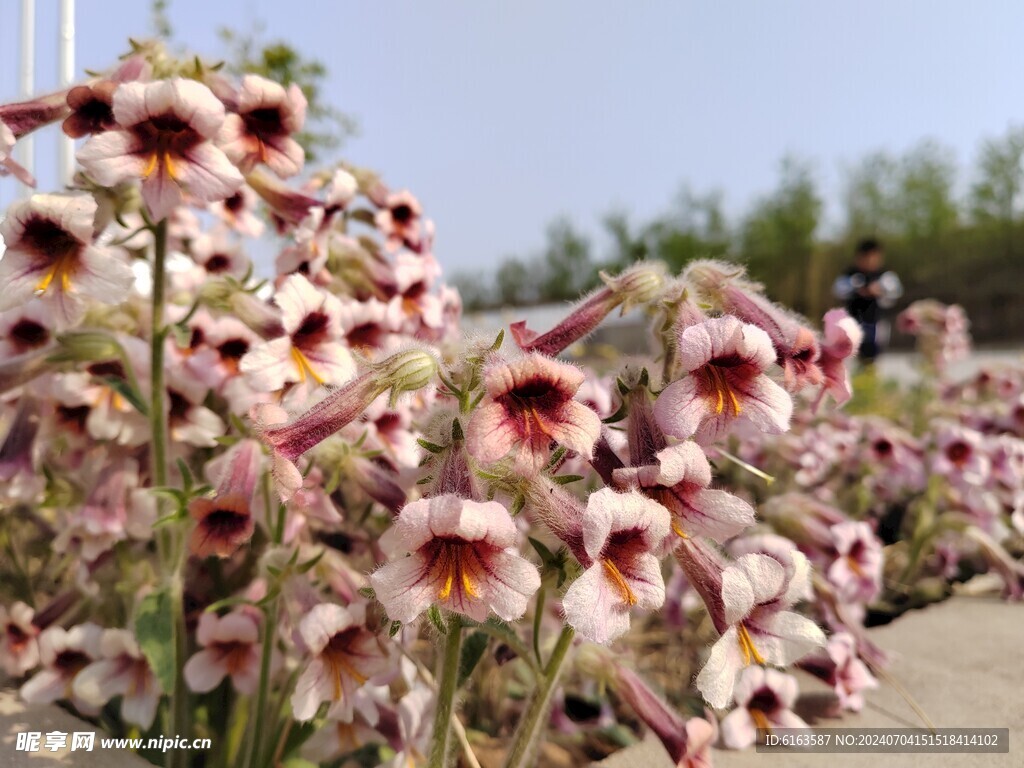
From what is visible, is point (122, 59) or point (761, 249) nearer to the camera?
point (122, 59)

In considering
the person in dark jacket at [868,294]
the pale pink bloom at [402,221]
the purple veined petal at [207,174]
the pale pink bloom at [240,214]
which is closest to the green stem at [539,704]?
the purple veined petal at [207,174]

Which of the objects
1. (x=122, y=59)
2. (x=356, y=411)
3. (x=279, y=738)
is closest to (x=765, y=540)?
(x=356, y=411)

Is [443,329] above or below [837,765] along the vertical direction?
above

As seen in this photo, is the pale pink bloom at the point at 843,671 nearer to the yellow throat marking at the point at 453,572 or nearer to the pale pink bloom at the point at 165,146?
the yellow throat marking at the point at 453,572

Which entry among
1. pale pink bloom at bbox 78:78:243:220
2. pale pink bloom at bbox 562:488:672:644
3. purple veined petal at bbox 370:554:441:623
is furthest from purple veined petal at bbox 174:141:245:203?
pale pink bloom at bbox 562:488:672:644

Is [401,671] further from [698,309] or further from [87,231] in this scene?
[87,231]

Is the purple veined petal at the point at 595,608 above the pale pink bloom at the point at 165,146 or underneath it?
underneath

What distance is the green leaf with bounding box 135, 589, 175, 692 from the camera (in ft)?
4.87

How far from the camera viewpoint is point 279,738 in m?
1.78

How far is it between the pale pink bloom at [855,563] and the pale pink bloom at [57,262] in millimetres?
2162

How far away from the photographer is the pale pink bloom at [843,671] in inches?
89.4

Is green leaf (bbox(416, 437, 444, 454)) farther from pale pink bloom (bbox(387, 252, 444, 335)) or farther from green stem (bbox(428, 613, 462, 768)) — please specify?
pale pink bloom (bbox(387, 252, 444, 335))

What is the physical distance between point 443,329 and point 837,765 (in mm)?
1664

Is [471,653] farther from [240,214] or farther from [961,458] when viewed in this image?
[961,458]
